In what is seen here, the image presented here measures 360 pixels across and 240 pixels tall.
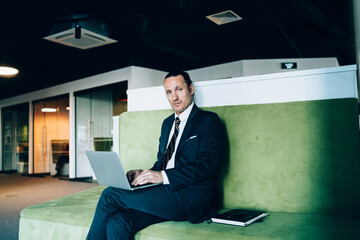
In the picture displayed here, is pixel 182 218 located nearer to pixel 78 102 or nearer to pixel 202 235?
pixel 202 235

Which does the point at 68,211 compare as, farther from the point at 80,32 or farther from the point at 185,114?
the point at 80,32

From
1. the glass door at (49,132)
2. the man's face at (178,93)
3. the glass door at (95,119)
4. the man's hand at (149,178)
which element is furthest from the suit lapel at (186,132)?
the glass door at (49,132)

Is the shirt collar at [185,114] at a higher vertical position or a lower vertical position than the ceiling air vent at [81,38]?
lower

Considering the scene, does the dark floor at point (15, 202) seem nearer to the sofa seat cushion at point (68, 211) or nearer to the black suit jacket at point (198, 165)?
the sofa seat cushion at point (68, 211)

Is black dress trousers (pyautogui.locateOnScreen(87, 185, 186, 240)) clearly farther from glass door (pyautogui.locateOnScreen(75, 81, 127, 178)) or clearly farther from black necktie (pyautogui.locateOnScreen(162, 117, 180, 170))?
glass door (pyautogui.locateOnScreen(75, 81, 127, 178))

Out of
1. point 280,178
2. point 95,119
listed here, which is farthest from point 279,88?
point 95,119

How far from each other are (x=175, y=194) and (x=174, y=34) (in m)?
5.36

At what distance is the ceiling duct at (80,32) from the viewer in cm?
449

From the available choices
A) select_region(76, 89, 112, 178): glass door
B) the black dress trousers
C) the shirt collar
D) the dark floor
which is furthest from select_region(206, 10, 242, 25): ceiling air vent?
select_region(76, 89, 112, 178): glass door

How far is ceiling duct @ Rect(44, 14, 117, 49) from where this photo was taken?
449 cm

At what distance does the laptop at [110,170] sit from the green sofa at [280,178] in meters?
0.26

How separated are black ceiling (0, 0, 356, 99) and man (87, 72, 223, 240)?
2.63 metres

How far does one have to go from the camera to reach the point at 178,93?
206cm

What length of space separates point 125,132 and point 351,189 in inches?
63.6
